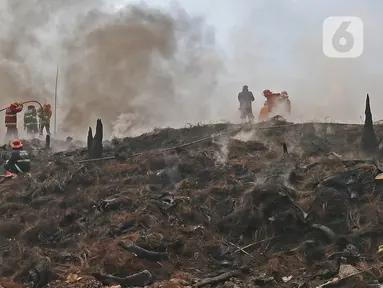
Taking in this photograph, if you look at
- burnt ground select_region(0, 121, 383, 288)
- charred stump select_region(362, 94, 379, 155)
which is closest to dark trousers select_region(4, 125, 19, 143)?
burnt ground select_region(0, 121, 383, 288)

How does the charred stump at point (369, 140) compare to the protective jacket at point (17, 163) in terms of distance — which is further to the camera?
the protective jacket at point (17, 163)

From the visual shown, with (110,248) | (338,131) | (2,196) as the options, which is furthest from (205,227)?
(338,131)

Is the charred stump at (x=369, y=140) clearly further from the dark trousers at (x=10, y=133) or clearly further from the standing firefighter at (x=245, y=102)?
the dark trousers at (x=10, y=133)

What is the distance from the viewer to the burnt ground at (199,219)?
26.7 ft

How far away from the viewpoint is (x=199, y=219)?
995 cm

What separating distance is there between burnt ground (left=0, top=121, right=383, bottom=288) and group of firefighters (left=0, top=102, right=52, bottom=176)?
2.14 feet

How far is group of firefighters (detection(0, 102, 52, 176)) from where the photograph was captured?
14477 mm

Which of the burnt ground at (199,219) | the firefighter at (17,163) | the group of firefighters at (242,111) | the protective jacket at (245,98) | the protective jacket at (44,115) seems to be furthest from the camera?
the protective jacket at (44,115)

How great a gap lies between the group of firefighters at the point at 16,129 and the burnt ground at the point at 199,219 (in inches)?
25.7

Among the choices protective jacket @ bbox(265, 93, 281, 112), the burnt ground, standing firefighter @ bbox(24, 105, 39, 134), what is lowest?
the burnt ground

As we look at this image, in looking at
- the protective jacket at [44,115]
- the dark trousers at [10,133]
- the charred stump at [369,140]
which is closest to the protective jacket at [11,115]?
the dark trousers at [10,133]

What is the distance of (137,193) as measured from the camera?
454 inches

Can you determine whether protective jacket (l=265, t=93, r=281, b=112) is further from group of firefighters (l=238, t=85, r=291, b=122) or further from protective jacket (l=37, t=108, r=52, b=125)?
protective jacket (l=37, t=108, r=52, b=125)

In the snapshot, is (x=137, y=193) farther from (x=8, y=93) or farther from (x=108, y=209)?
(x=8, y=93)
